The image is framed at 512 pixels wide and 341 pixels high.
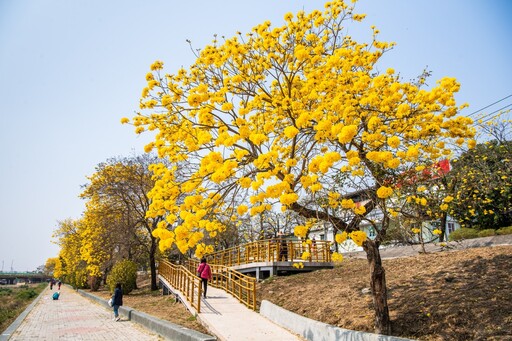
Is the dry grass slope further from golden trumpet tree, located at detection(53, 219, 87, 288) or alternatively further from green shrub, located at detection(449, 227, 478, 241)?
golden trumpet tree, located at detection(53, 219, 87, 288)

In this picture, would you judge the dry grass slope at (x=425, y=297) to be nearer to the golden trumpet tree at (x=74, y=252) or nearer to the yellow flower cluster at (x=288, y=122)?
the yellow flower cluster at (x=288, y=122)

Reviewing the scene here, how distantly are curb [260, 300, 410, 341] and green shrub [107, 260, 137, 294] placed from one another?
1355 cm

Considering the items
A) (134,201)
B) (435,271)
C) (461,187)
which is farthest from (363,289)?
(134,201)

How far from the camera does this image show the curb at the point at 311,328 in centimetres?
568

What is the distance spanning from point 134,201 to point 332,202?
18231mm

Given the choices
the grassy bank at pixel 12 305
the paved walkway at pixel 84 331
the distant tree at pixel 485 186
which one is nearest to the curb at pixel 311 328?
the paved walkway at pixel 84 331

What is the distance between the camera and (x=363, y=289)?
9.02 meters

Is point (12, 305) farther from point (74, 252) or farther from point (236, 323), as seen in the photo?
point (236, 323)

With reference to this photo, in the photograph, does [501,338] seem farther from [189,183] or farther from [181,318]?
[181,318]

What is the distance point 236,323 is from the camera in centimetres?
→ 859

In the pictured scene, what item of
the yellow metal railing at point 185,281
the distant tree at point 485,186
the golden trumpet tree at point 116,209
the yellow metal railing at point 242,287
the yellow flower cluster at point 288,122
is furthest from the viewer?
the golden trumpet tree at point 116,209

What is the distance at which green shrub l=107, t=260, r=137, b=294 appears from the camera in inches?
799

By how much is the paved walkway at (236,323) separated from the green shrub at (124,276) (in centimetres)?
1083

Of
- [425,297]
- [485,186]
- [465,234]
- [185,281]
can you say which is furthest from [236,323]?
[465,234]
